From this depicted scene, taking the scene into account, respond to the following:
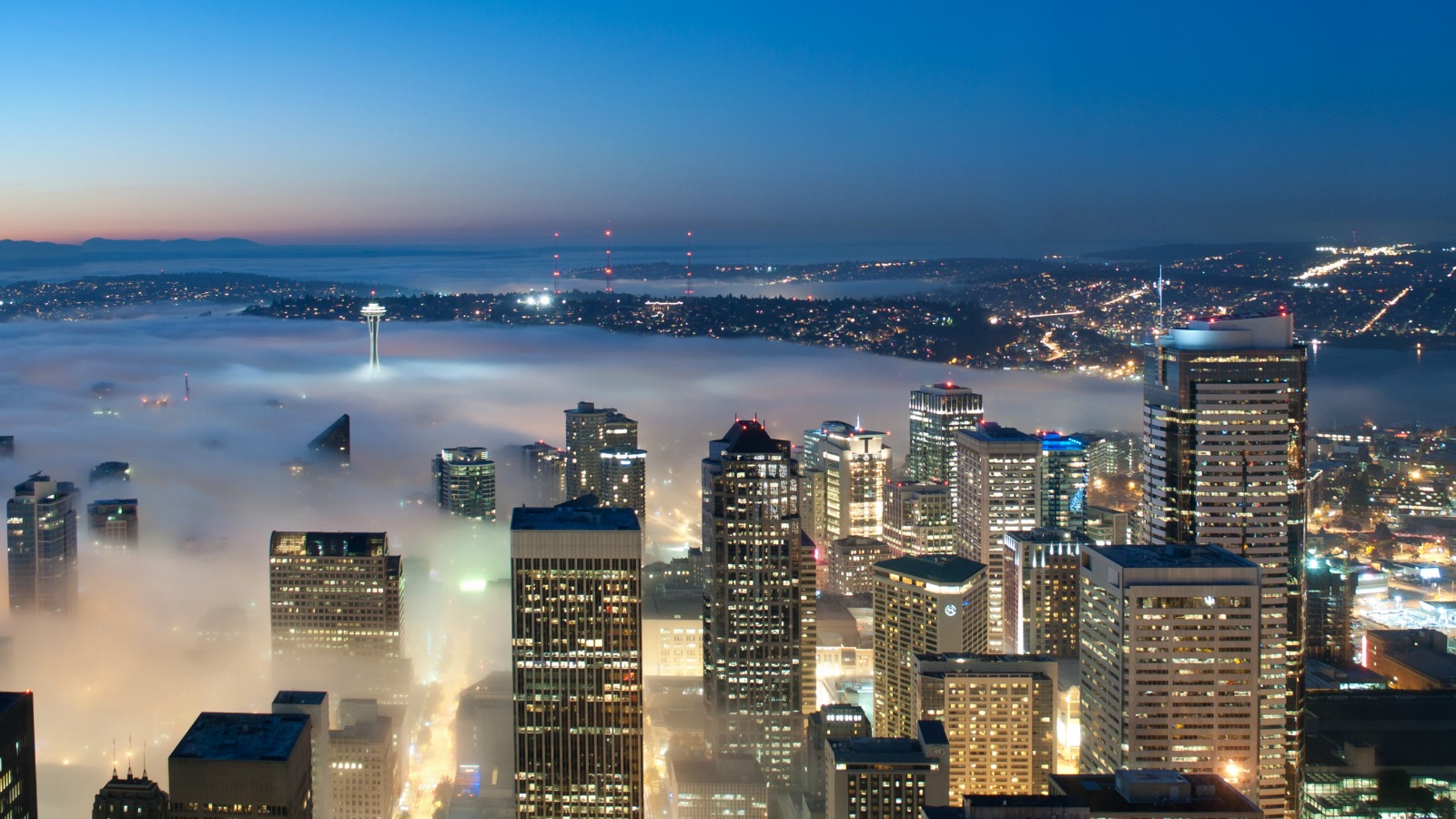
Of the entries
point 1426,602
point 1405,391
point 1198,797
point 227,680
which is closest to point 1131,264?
point 1405,391

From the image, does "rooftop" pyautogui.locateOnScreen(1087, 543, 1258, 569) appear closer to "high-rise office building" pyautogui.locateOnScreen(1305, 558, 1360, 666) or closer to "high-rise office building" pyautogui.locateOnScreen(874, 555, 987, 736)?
"high-rise office building" pyautogui.locateOnScreen(874, 555, 987, 736)

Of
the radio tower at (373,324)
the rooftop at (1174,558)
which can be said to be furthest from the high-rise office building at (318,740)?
the rooftop at (1174,558)

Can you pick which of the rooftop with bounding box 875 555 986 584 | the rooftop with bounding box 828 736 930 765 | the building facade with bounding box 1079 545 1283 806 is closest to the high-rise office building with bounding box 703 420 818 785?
the rooftop with bounding box 875 555 986 584

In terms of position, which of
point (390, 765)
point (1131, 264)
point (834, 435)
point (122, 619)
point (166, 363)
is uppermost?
point (1131, 264)

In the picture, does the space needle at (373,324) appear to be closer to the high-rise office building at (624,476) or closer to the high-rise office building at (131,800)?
the high-rise office building at (624,476)

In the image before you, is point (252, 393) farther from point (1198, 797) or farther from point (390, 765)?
point (1198, 797)

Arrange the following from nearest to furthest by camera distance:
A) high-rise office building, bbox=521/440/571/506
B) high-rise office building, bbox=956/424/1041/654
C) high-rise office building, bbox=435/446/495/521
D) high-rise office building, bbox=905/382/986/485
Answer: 1. high-rise office building, bbox=956/424/1041/654
2. high-rise office building, bbox=435/446/495/521
3. high-rise office building, bbox=521/440/571/506
4. high-rise office building, bbox=905/382/986/485
